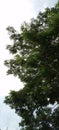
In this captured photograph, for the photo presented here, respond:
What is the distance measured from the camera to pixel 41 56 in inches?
864

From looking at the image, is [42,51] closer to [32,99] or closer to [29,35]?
[29,35]

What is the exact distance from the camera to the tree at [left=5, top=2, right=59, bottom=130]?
2167 cm

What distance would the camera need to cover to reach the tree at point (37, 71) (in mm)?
21672

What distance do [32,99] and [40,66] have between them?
9.31 ft

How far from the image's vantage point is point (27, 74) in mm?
25984

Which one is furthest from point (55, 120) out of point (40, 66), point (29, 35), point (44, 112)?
point (29, 35)

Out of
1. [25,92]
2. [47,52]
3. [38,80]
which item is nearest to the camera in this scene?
[47,52]

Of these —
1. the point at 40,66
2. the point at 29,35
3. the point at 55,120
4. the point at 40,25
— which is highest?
the point at 40,25

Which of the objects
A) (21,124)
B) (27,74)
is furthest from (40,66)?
(21,124)

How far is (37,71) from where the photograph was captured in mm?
24016

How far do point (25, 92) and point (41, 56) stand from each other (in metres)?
4.11

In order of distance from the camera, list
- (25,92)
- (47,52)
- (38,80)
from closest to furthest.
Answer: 1. (47,52)
2. (38,80)
3. (25,92)

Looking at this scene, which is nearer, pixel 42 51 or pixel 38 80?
pixel 42 51

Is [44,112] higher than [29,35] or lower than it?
lower
